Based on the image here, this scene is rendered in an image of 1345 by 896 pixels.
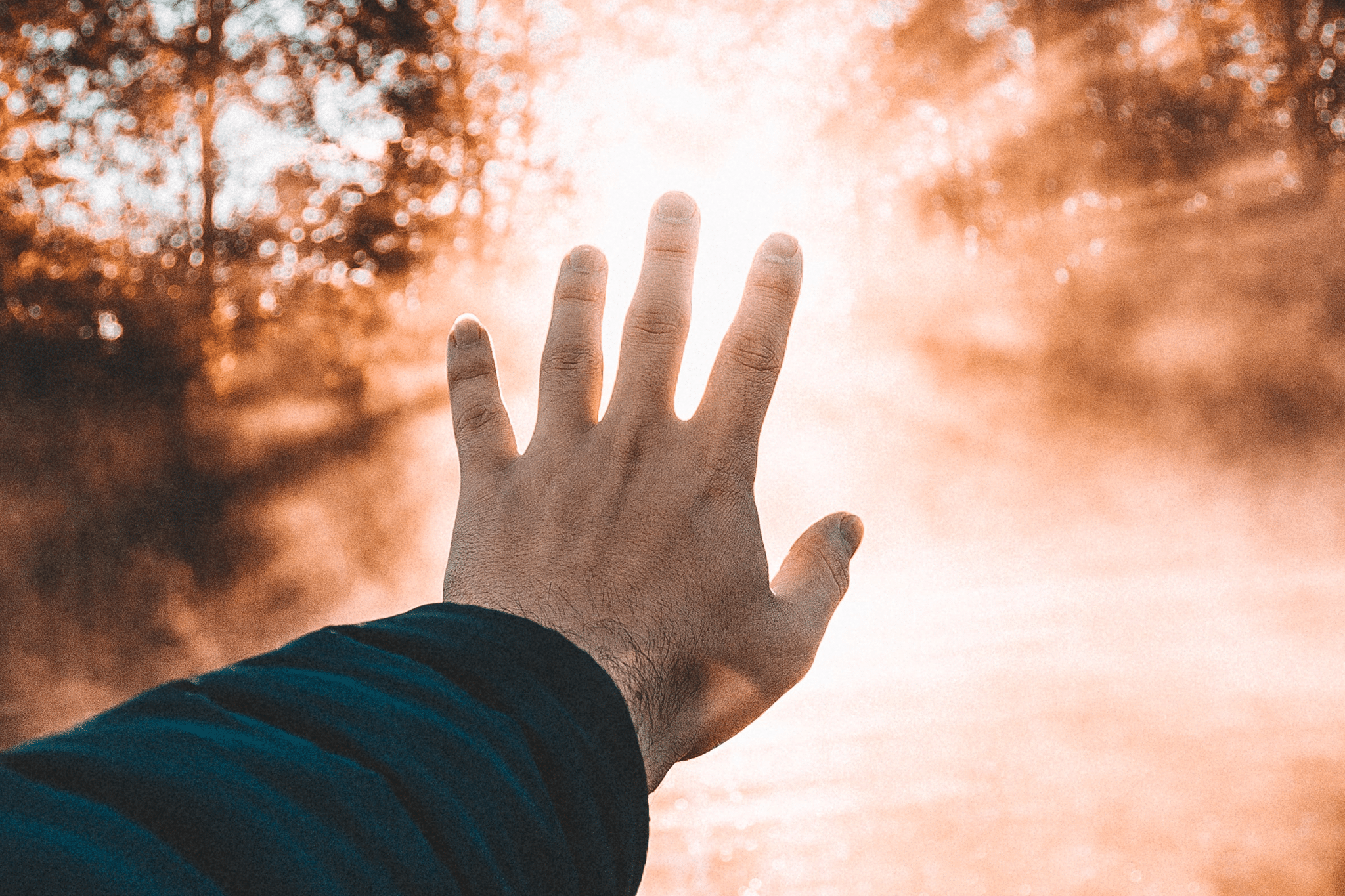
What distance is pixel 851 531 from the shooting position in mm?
1178

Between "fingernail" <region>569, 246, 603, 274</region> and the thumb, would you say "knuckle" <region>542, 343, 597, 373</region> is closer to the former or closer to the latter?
"fingernail" <region>569, 246, 603, 274</region>

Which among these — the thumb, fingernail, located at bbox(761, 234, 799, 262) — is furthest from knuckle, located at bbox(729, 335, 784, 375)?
the thumb

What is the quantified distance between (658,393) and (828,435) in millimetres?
8449

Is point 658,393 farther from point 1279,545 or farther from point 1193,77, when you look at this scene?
point 1193,77

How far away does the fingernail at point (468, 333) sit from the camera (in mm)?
1117

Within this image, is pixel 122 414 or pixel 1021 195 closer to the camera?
pixel 122 414

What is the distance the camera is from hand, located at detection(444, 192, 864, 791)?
0.89 meters

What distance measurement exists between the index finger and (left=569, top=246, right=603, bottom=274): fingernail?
170 mm

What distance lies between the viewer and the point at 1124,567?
26.7 feet

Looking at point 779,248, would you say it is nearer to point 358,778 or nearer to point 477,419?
point 477,419

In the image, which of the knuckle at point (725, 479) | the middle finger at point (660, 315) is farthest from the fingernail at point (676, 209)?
the knuckle at point (725, 479)

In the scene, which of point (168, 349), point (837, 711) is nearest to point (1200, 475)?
point (837, 711)

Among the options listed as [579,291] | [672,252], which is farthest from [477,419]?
[672,252]

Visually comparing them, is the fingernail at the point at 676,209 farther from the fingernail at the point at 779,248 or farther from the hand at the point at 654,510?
the fingernail at the point at 779,248
